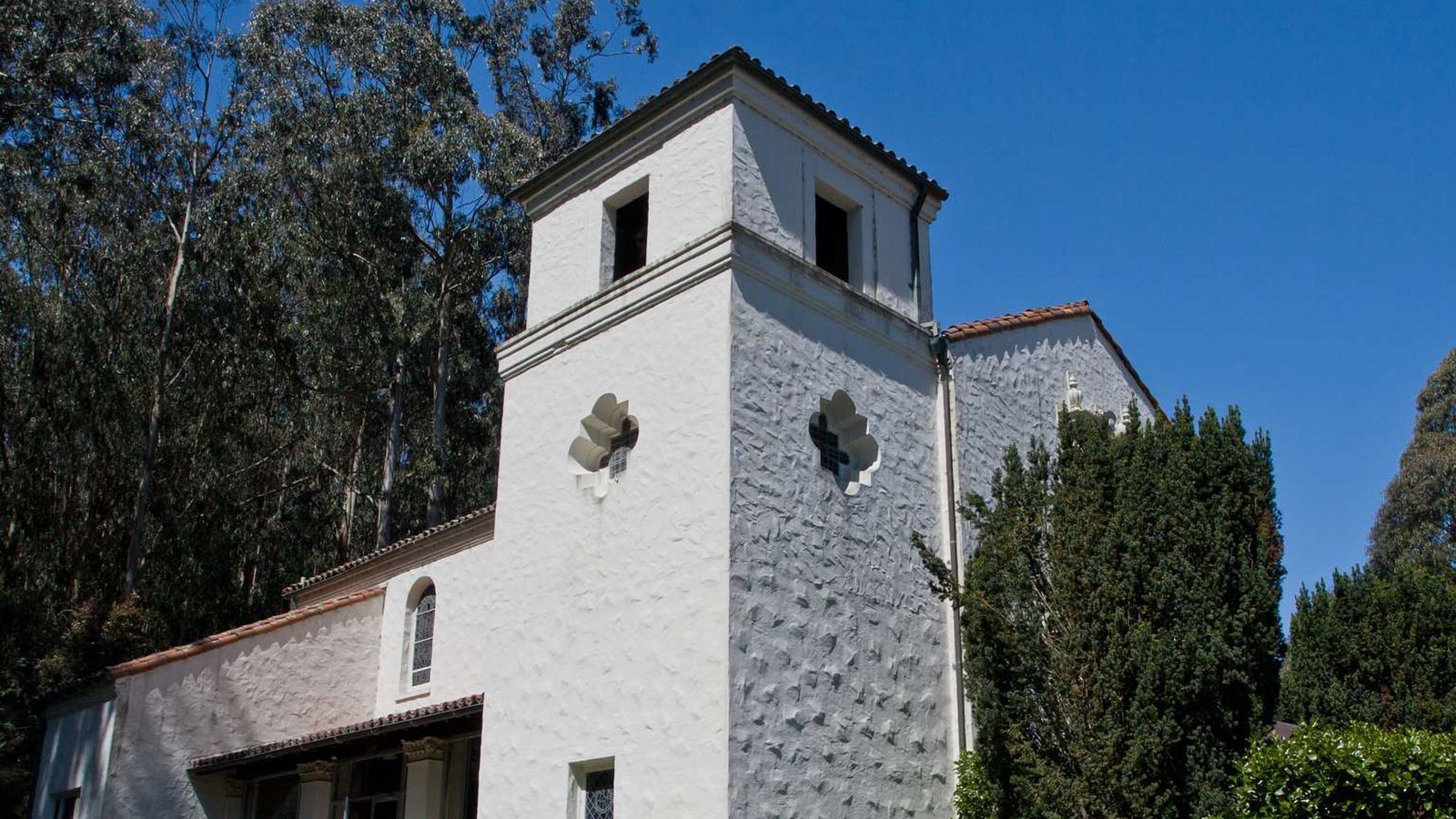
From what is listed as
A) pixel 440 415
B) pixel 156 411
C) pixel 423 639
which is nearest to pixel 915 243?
pixel 423 639

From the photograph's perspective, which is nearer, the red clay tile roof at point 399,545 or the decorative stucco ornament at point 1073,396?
the decorative stucco ornament at point 1073,396

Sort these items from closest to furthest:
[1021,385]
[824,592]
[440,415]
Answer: [824,592] → [1021,385] → [440,415]

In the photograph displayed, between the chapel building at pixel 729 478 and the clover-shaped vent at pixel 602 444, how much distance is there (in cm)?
3

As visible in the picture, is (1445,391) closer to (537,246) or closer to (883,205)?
(883,205)

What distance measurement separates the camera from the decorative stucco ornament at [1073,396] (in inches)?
607

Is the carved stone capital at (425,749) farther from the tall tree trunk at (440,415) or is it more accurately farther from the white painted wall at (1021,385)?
the tall tree trunk at (440,415)

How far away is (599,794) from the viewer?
448 inches

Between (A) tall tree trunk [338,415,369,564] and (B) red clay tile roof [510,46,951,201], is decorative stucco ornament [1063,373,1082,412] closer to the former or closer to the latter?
(B) red clay tile roof [510,46,951,201]

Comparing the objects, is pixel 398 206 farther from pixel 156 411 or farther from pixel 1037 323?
pixel 1037 323

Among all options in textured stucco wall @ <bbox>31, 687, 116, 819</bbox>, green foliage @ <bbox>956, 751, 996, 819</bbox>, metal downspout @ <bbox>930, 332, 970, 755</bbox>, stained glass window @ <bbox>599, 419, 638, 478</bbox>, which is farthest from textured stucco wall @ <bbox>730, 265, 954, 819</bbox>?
textured stucco wall @ <bbox>31, 687, 116, 819</bbox>

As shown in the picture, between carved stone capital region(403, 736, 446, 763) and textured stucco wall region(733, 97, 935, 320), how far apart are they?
7.50 m

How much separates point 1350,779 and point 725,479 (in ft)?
17.9

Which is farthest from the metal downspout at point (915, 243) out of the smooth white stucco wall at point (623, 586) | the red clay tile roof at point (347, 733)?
the red clay tile roof at point (347, 733)

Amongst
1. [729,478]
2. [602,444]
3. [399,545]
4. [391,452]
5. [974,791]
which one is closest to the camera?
[729,478]
